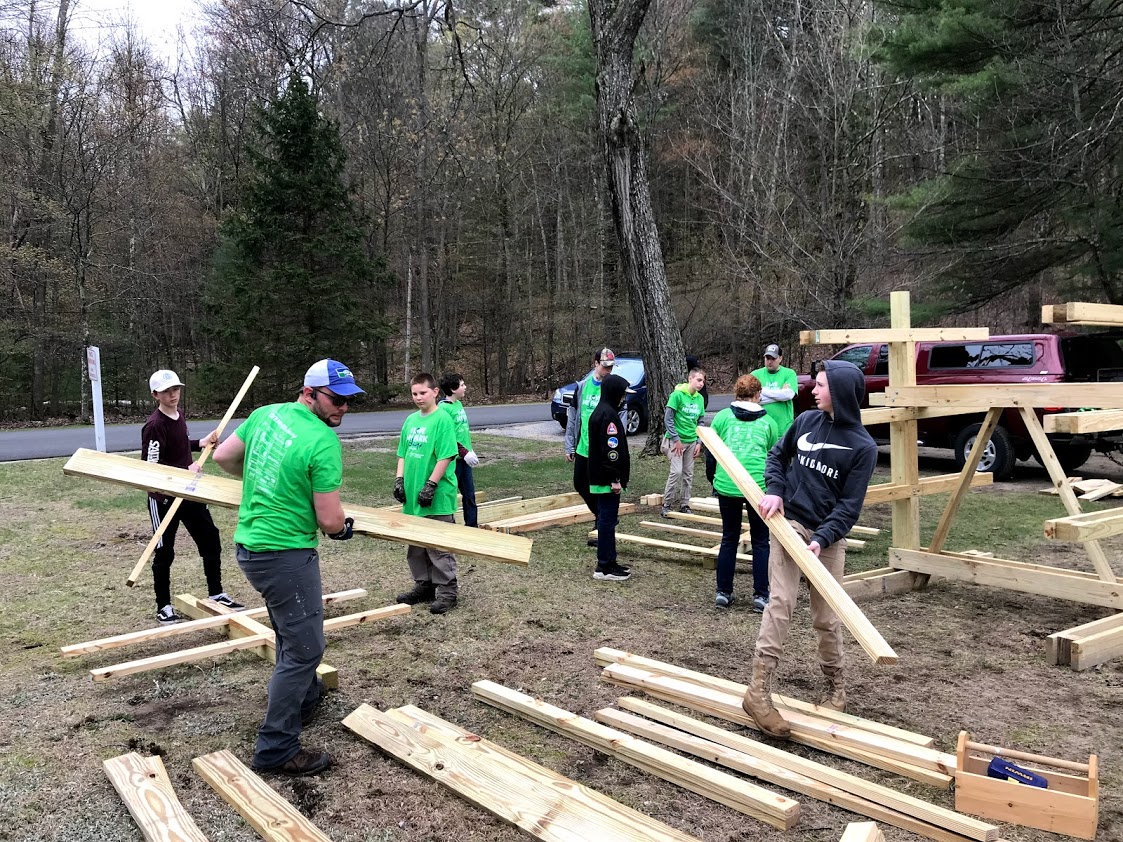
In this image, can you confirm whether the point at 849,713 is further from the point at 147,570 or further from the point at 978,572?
the point at 147,570

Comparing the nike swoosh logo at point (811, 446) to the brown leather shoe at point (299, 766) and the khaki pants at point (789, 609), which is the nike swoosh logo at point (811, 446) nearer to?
the khaki pants at point (789, 609)

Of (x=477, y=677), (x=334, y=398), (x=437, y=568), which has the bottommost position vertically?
(x=477, y=677)

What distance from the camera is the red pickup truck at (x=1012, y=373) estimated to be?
425 inches

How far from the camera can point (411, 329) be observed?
30094 millimetres

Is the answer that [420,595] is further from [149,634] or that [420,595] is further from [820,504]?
[820,504]

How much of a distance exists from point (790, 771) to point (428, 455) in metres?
3.41

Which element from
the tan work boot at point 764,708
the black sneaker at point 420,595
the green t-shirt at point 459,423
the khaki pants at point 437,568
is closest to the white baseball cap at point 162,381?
the khaki pants at point 437,568

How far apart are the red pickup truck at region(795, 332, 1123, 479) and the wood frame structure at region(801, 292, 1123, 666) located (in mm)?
4167

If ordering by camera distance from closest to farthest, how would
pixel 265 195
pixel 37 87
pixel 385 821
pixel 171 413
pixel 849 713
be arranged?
pixel 385 821 → pixel 849 713 → pixel 171 413 → pixel 37 87 → pixel 265 195

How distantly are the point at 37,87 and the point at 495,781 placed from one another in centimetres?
2534

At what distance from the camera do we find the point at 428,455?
19.6 feet

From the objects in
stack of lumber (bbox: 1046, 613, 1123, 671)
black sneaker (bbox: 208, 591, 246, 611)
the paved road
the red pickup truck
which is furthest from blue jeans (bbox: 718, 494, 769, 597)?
the paved road

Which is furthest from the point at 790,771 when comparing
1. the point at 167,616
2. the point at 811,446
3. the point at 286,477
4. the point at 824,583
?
the point at 167,616

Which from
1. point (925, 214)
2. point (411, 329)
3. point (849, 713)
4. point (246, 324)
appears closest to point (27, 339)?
point (246, 324)
